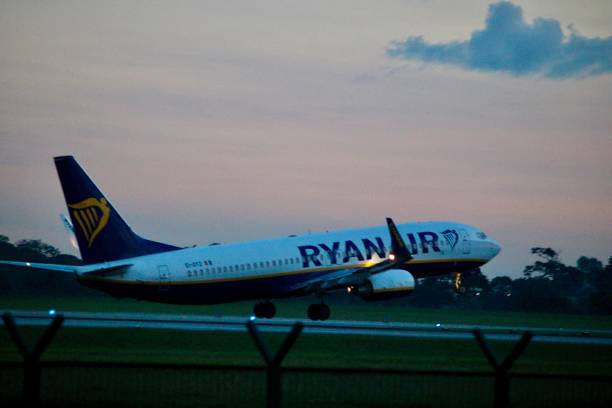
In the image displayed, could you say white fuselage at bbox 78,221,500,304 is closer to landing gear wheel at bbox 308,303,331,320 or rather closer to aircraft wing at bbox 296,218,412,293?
aircraft wing at bbox 296,218,412,293

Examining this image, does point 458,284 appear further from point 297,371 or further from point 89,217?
point 297,371

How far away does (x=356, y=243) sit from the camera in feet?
184

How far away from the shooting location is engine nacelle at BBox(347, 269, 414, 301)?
5420 cm

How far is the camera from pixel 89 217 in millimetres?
48688

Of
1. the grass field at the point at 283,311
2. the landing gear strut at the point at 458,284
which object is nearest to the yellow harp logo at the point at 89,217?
the grass field at the point at 283,311

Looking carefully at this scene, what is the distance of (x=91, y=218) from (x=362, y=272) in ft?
43.9

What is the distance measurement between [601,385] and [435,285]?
269 feet

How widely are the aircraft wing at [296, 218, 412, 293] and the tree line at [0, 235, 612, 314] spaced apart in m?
23.1

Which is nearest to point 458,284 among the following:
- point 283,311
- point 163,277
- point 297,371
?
point 283,311

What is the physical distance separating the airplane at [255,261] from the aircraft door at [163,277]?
4cm

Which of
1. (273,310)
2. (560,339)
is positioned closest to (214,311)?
(273,310)

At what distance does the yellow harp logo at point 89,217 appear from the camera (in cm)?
4866

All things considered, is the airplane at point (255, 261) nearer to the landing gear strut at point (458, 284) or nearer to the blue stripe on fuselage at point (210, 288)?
the blue stripe on fuselage at point (210, 288)

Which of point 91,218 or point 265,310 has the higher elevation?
point 91,218
